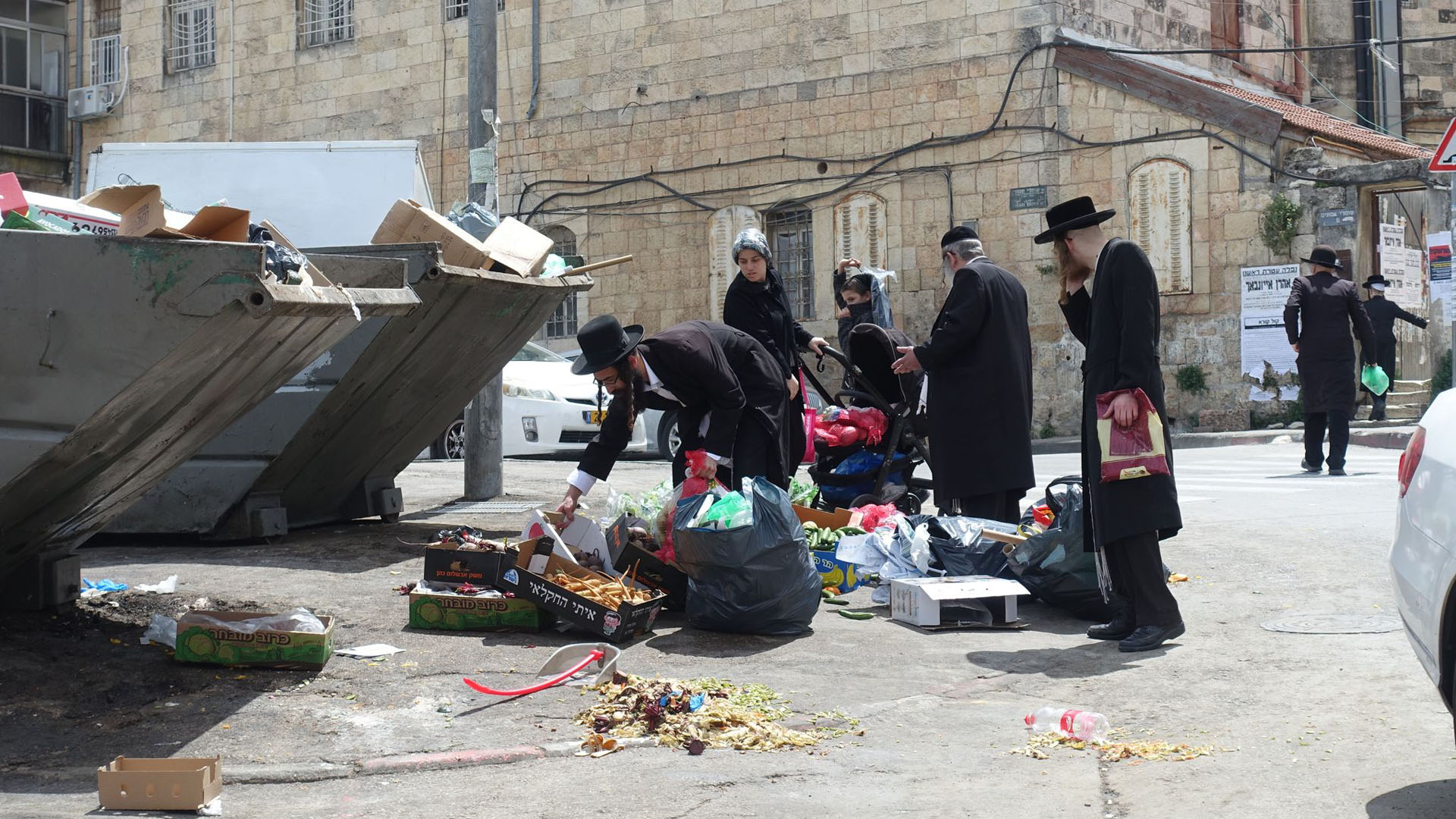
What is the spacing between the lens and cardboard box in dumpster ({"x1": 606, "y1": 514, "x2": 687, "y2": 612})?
246 inches

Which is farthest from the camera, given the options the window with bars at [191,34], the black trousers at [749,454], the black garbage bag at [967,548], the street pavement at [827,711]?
the window with bars at [191,34]

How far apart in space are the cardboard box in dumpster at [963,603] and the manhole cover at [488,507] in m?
3.78

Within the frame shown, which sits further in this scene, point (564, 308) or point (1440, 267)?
point (564, 308)

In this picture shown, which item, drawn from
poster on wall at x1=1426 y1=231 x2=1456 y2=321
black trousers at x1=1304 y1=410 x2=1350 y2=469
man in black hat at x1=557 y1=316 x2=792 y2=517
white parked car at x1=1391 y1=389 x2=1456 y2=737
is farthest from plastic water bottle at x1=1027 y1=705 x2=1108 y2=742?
poster on wall at x1=1426 y1=231 x2=1456 y2=321

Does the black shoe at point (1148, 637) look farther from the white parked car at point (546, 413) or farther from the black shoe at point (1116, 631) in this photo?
the white parked car at point (546, 413)

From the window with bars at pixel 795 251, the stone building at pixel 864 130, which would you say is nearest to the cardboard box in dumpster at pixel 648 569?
the stone building at pixel 864 130

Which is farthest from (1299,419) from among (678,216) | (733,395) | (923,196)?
(733,395)

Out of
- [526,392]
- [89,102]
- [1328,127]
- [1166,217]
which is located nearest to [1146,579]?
[526,392]

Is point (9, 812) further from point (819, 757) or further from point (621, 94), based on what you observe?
point (621, 94)

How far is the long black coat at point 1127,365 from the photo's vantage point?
18.7 ft

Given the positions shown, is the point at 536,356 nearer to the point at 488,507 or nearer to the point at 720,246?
the point at 488,507

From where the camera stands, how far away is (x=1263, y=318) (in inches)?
730

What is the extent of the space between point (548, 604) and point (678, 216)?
A: 1766cm

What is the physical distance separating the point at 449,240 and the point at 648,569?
2.05m
